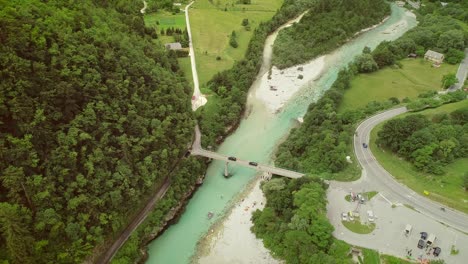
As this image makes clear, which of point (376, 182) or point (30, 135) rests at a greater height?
point (30, 135)

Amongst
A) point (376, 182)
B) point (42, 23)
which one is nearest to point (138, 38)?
point (42, 23)

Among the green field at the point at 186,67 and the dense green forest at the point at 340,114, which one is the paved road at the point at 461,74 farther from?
the green field at the point at 186,67

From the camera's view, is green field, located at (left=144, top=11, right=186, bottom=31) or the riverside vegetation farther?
green field, located at (left=144, top=11, right=186, bottom=31)

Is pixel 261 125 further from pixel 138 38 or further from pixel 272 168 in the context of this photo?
pixel 138 38

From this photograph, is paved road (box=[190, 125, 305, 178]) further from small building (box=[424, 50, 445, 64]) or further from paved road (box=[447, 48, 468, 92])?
small building (box=[424, 50, 445, 64])

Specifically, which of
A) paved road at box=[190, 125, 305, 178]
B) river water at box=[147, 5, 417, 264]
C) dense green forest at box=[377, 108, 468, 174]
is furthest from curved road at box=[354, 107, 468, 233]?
river water at box=[147, 5, 417, 264]

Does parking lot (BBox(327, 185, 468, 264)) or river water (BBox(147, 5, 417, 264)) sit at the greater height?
parking lot (BBox(327, 185, 468, 264))
